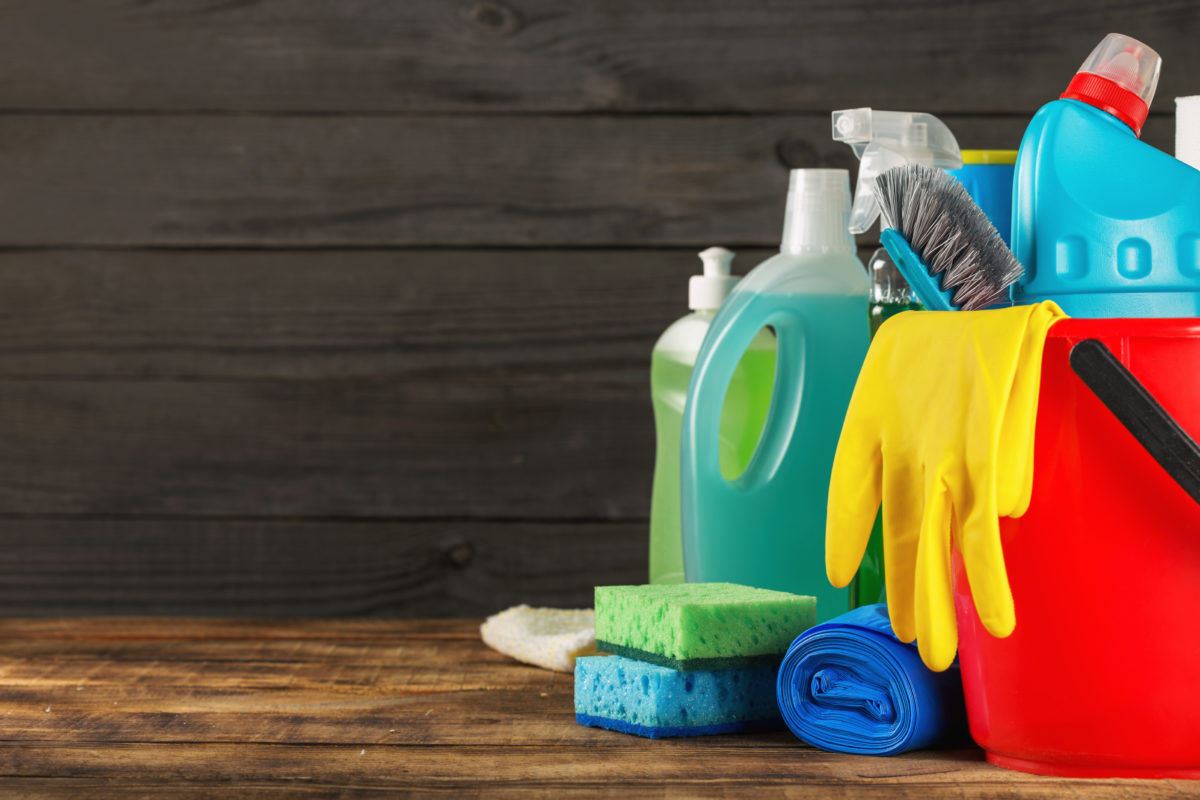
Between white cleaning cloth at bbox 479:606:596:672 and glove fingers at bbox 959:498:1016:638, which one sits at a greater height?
glove fingers at bbox 959:498:1016:638

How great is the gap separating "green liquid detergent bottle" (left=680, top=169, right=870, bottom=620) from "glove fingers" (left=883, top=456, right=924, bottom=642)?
6.1 inches

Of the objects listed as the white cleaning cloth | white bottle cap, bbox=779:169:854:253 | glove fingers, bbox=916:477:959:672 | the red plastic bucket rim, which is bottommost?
the white cleaning cloth

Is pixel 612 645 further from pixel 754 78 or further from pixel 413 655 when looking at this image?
pixel 754 78

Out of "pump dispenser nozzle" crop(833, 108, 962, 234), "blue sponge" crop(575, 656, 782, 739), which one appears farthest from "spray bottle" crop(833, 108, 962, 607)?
"blue sponge" crop(575, 656, 782, 739)

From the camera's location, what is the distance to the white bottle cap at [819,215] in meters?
0.66

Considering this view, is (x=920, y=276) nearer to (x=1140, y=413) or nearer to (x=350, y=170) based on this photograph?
(x=1140, y=413)

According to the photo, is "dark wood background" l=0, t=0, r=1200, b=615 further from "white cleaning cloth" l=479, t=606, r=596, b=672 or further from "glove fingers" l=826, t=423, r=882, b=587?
"glove fingers" l=826, t=423, r=882, b=587

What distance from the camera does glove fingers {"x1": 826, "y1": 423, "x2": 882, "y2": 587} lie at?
1.57ft

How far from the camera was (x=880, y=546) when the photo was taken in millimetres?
639

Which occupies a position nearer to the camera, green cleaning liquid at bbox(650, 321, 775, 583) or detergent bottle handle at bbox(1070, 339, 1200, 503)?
detergent bottle handle at bbox(1070, 339, 1200, 503)

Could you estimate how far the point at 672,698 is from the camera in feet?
1.69

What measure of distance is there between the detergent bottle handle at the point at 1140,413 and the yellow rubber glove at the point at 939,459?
0.06ft

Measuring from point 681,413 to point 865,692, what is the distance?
304mm

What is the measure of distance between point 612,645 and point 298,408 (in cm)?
57
